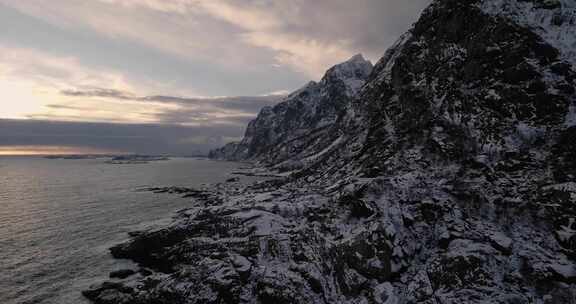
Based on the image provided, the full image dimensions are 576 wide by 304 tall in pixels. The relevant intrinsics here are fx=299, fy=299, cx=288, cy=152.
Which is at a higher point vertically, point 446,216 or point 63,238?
point 446,216

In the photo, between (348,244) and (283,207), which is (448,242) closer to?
(348,244)

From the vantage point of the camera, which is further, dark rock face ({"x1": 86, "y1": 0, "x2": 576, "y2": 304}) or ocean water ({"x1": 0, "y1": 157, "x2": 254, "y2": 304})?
ocean water ({"x1": 0, "y1": 157, "x2": 254, "y2": 304})

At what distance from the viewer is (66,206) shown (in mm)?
70625

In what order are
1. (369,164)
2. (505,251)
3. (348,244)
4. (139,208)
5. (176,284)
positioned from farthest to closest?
(139,208) < (369,164) < (348,244) < (176,284) < (505,251)

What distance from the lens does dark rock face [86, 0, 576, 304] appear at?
984 inches

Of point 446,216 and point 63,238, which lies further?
point 63,238

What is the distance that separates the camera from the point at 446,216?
30.7m

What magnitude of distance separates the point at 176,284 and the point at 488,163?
35.0 meters

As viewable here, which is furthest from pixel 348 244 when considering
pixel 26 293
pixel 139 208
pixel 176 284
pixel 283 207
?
pixel 139 208

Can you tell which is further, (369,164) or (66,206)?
(66,206)

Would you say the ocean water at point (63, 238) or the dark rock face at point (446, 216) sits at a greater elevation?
the dark rock face at point (446, 216)

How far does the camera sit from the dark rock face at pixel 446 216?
25.0 metres

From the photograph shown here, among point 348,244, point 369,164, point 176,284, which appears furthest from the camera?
point 369,164

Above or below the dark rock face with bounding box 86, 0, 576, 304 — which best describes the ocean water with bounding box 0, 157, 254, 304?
below
